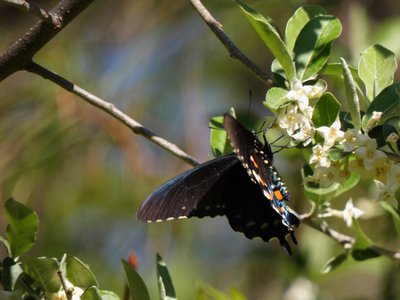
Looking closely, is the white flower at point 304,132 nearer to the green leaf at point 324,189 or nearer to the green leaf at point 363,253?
the green leaf at point 324,189

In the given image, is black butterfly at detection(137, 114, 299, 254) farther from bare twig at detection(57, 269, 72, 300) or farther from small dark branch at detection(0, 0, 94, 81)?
small dark branch at detection(0, 0, 94, 81)

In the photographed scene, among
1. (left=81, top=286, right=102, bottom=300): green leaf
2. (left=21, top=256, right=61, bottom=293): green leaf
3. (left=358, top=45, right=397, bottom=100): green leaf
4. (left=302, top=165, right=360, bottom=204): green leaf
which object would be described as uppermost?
(left=358, top=45, right=397, bottom=100): green leaf

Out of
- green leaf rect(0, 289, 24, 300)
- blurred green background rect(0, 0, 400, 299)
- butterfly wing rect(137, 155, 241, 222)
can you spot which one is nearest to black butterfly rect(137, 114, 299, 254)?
butterfly wing rect(137, 155, 241, 222)

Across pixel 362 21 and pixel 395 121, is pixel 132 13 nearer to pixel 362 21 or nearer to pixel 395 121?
pixel 362 21

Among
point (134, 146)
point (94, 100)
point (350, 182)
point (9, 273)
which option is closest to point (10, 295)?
point (9, 273)

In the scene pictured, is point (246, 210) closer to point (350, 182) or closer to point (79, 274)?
point (350, 182)

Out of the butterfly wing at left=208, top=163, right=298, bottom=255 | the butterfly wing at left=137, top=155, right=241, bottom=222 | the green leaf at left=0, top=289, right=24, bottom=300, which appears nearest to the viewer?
the green leaf at left=0, top=289, right=24, bottom=300
